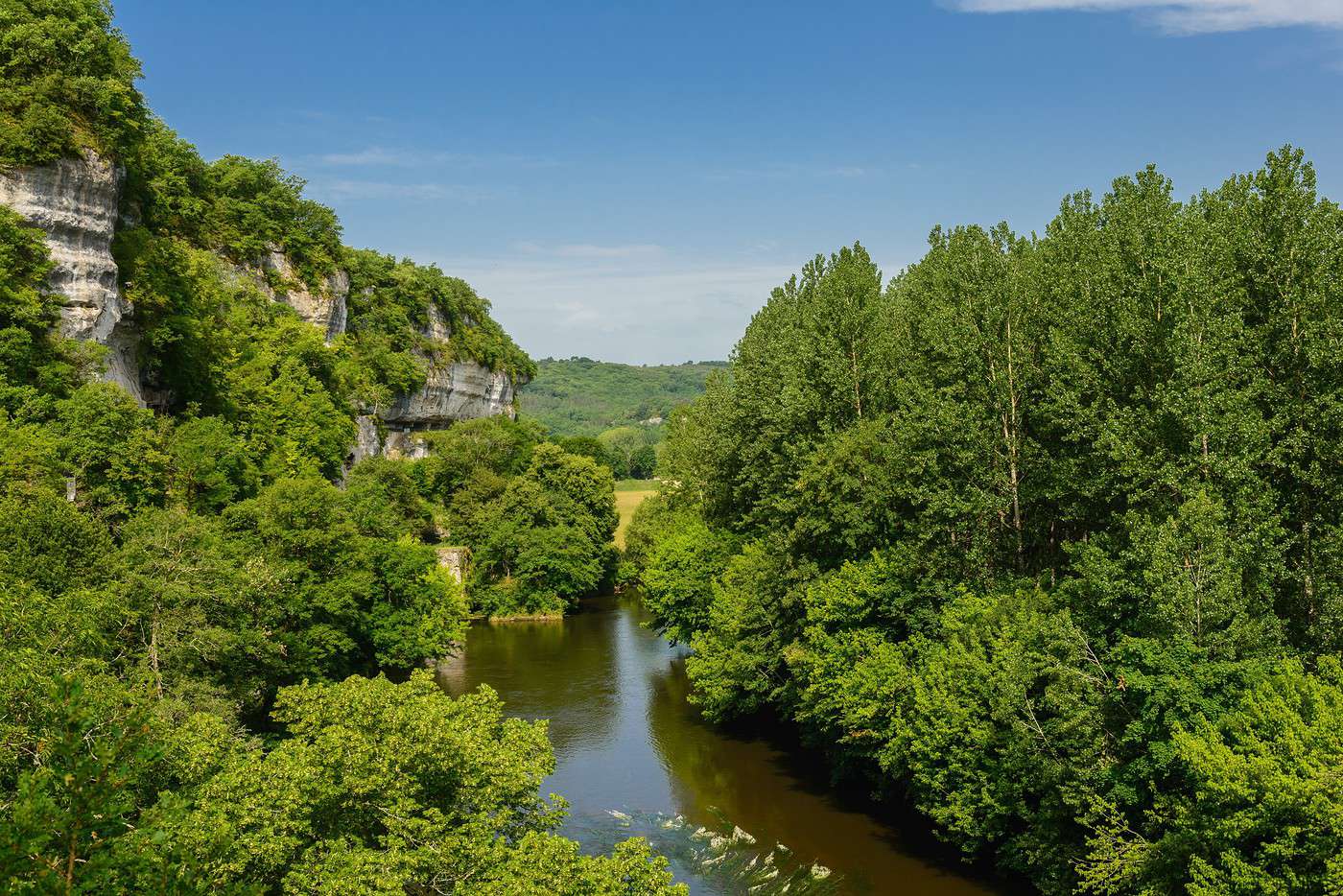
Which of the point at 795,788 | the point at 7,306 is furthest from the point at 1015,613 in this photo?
the point at 7,306

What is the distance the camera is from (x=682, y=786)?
32.0 m

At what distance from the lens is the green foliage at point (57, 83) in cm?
3012

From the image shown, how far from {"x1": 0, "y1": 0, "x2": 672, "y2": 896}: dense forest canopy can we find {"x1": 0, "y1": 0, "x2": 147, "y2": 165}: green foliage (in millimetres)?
100

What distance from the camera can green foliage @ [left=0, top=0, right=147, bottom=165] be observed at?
98.8 feet

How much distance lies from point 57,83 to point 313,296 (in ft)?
116

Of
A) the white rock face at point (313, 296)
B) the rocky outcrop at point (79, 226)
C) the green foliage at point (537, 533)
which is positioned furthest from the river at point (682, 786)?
the white rock face at point (313, 296)

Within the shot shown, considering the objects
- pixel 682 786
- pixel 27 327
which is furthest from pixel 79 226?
pixel 682 786

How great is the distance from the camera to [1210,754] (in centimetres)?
1625

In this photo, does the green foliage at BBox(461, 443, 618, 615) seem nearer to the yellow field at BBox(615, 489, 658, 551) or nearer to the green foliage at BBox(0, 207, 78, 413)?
the yellow field at BBox(615, 489, 658, 551)

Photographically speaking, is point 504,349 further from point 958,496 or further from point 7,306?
point 958,496

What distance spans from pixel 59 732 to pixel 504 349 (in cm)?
9156

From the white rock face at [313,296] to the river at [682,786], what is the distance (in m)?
29.3

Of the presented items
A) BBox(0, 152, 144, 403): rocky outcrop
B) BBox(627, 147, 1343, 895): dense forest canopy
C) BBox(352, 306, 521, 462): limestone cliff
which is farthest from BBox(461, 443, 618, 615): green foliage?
→ BBox(0, 152, 144, 403): rocky outcrop

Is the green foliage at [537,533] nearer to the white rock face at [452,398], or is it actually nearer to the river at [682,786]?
the river at [682,786]
